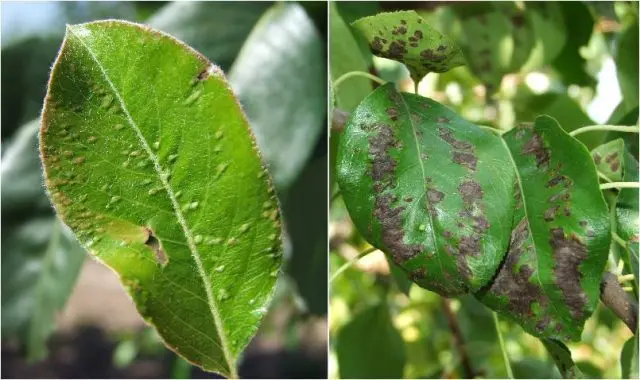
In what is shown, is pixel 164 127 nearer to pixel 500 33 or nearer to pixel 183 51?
pixel 183 51

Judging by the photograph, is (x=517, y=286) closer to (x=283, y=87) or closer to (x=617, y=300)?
(x=617, y=300)

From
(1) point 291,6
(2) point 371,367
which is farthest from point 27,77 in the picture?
(2) point 371,367

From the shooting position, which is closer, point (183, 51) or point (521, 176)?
point (183, 51)

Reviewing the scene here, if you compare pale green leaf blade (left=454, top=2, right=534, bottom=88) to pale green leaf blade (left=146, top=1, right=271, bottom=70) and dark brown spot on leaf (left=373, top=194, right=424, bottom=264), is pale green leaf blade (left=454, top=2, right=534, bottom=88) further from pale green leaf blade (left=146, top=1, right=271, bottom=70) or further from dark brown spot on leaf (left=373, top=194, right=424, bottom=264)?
dark brown spot on leaf (left=373, top=194, right=424, bottom=264)

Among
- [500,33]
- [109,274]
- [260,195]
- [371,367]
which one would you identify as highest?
[260,195]

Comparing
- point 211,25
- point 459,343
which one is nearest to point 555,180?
point 211,25

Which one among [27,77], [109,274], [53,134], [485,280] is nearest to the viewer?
[53,134]

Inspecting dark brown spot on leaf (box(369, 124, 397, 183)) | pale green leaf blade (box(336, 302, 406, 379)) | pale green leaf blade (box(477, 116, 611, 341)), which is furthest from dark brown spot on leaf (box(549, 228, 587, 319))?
pale green leaf blade (box(336, 302, 406, 379))
